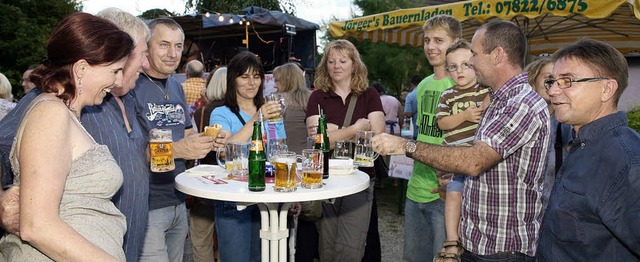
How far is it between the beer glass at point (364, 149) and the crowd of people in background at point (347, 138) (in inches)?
6.1

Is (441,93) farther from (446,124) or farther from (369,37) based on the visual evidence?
(369,37)

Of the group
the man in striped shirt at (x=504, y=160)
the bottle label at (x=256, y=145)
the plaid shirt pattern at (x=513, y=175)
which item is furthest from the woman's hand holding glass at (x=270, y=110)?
the plaid shirt pattern at (x=513, y=175)

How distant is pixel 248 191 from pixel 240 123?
1038mm

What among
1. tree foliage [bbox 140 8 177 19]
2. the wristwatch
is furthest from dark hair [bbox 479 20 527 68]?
tree foliage [bbox 140 8 177 19]

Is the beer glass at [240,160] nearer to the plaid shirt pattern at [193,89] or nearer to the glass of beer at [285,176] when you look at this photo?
the glass of beer at [285,176]

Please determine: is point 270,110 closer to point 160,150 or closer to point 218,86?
point 160,150

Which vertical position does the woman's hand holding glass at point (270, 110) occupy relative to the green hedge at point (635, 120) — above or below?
above

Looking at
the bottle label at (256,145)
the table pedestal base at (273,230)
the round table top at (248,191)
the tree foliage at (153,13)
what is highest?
the tree foliage at (153,13)

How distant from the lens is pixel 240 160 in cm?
252

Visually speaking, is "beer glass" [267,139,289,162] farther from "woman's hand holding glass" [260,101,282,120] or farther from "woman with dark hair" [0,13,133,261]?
"woman with dark hair" [0,13,133,261]

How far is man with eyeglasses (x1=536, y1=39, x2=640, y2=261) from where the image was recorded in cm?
153

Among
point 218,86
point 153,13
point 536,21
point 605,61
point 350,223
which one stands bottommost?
point 350,223

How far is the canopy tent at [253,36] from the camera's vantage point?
941 centimetres

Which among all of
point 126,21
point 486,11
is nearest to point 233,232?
point 126,21
